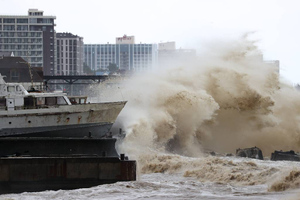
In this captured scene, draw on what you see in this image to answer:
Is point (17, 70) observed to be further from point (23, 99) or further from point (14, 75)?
point (23, 99)

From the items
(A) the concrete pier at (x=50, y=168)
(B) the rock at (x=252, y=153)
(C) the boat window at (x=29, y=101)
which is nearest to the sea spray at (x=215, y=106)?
(B) the rock at (x=252, y=153)

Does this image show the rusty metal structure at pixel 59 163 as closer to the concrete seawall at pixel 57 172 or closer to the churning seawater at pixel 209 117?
the concrete seawall at pixel 57 172

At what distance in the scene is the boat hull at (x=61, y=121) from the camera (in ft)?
116

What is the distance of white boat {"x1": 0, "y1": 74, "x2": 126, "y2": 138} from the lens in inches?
1399

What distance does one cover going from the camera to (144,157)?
37469 mm

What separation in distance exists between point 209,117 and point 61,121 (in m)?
14.0

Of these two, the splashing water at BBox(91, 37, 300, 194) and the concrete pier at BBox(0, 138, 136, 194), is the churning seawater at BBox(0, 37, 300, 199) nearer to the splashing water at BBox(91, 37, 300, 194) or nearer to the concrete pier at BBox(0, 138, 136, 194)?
the splashing water at BBox(91, 37, 300, 194)

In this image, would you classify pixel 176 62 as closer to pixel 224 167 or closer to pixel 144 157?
pixel 144 157

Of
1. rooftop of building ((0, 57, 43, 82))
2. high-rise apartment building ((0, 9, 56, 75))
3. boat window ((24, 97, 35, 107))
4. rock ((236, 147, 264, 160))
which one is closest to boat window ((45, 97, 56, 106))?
boat window ((24, 97, 35, 107))

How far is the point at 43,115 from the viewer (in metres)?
36.3

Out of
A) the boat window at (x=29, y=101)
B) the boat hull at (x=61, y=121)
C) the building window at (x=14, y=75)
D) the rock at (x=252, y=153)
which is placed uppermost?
the building window at (x=14, y=75)

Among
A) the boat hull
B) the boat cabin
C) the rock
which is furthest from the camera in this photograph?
the rock

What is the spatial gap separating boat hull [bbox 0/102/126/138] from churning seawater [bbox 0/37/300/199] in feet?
5.65

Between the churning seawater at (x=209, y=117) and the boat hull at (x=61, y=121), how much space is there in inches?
67.8
